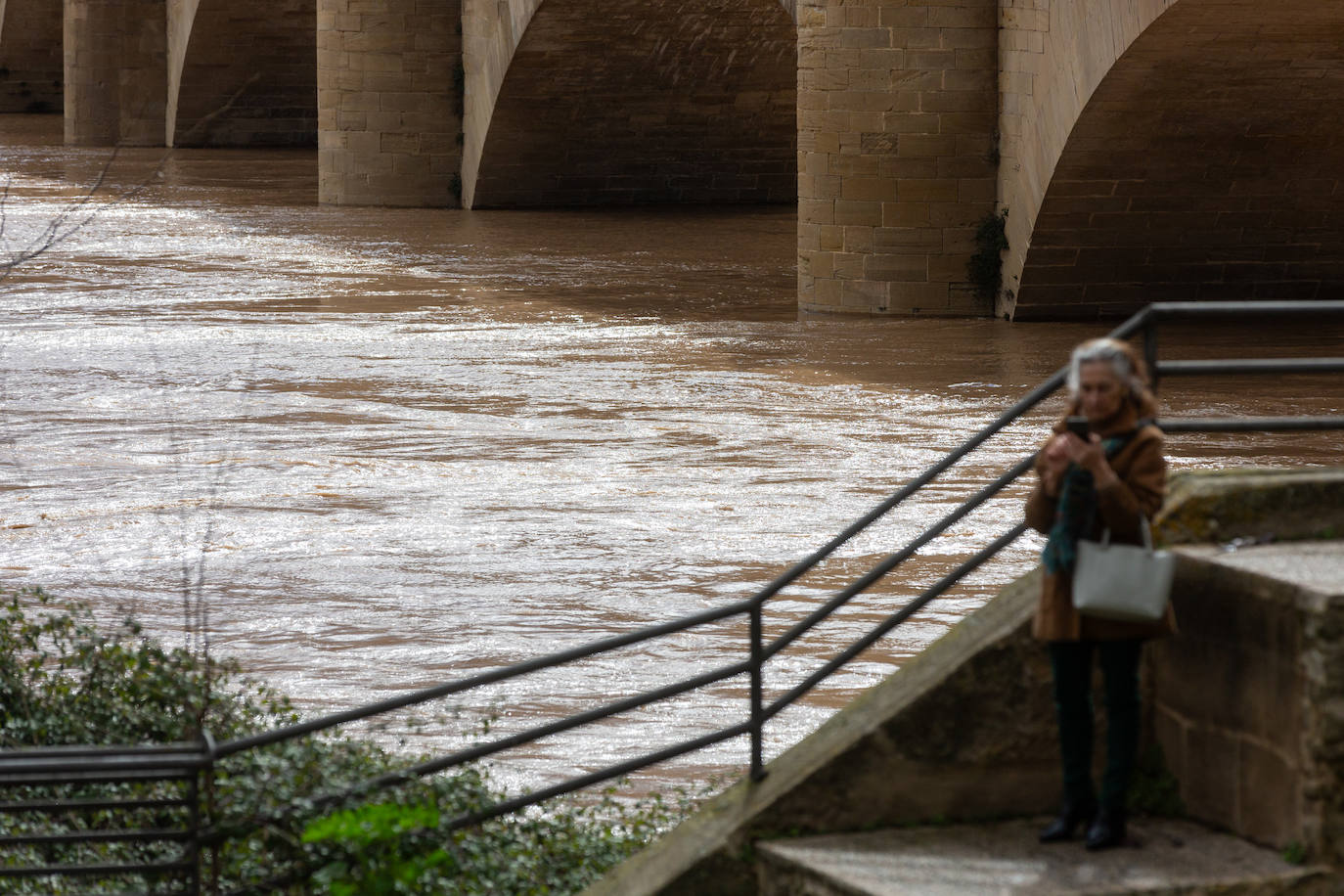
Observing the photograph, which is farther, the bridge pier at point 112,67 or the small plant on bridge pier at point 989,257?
the bridge pier at point 112,67

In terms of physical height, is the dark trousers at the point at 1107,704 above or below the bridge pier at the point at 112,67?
below

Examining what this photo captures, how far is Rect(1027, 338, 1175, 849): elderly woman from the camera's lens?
15.5 feet

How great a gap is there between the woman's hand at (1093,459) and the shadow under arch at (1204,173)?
8.91 metres

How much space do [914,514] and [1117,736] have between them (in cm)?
529

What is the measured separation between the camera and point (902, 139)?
54.8 feet

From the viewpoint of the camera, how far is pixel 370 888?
17.4 ft

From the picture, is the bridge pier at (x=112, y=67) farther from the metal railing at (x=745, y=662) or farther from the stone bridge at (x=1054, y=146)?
the metal railing at (x=745, y=662)

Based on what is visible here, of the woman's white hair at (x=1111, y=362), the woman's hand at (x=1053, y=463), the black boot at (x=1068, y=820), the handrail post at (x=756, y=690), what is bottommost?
the black boot at (x=1068, y=820)

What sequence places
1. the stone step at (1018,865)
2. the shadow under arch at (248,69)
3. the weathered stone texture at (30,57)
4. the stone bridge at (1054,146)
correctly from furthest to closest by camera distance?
1. the weathered stone texture at (30,57)
2. the shadow under arch at (248,69)
3. the stone bridge at (1054,146)
4. the stone step at (1018,865)

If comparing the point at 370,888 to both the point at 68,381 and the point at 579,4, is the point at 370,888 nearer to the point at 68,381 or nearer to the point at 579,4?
the point at 68,381

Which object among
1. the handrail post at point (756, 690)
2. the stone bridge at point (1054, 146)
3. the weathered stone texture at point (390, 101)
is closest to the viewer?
the handrail post at point (756, 690)

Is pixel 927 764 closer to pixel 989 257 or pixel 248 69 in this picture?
pixel 989 257

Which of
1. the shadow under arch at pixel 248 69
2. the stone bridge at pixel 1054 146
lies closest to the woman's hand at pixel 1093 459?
the stone bridge at pixel 1054 146

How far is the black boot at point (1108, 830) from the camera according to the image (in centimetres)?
492
